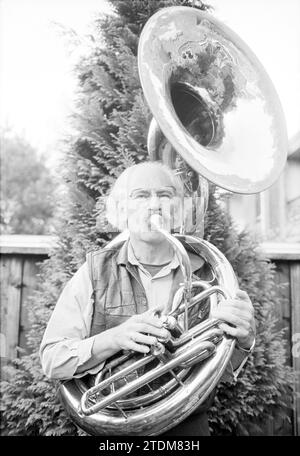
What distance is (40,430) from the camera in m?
1.85

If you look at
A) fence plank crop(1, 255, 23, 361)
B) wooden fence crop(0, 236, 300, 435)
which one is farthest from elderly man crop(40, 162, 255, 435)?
fence plank crop(1, 255, 23, 361)

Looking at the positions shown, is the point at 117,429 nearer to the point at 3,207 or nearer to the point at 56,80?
the point at 56,80

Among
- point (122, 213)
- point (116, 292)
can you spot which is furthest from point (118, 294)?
point (122, 213)

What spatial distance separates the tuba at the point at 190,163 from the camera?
1219 millimetres

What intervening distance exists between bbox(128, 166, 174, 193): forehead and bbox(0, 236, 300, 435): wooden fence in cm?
83

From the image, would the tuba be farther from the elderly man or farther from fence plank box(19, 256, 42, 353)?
fence plank box(19, 256, 42, 353)

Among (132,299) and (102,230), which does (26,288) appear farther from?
(132,299)

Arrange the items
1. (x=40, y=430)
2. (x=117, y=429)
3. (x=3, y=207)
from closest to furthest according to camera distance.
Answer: (x=117, y=429), (x=40, y=430), (x=3, y=207)

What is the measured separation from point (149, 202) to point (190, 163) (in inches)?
7.3

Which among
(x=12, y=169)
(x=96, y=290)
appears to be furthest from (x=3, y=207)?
(x=96, y=290)

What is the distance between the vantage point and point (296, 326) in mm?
2154

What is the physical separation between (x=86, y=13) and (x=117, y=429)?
1768 mm

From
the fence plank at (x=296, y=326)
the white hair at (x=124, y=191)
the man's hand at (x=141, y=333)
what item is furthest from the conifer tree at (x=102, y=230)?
the man's hand at (x=141, y=333)

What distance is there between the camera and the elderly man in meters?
1.23
